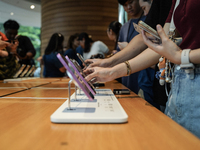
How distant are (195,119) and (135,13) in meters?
1.70

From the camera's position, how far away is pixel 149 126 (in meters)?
0.49

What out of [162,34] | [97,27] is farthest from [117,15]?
[162,34]

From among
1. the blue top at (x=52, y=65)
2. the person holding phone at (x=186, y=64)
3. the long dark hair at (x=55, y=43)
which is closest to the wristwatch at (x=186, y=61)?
the person holding phone at (x=186, y=64)

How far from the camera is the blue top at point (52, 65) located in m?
3.31

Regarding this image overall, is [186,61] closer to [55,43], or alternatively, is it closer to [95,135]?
[95,135]

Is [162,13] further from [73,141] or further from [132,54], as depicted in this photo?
[73,141]

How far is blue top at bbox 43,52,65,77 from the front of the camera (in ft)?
Answer: 10.9

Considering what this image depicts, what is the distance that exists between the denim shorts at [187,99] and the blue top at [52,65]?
2786mm

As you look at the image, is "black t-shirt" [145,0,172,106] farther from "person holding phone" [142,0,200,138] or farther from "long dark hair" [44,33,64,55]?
"long dark hair" [44,33,64,55]

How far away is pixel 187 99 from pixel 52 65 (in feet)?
10.2

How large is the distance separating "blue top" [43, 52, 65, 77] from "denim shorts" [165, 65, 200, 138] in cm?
279

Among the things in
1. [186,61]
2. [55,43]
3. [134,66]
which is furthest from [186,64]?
[55,43]

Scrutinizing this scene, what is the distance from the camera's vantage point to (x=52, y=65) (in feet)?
11.5

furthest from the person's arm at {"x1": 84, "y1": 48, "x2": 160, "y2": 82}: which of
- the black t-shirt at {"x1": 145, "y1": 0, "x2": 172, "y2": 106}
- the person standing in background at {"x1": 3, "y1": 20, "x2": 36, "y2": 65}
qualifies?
the person standing in background at {"x1": 3, "y1": 20, "x2": 36, "y2": 65}
